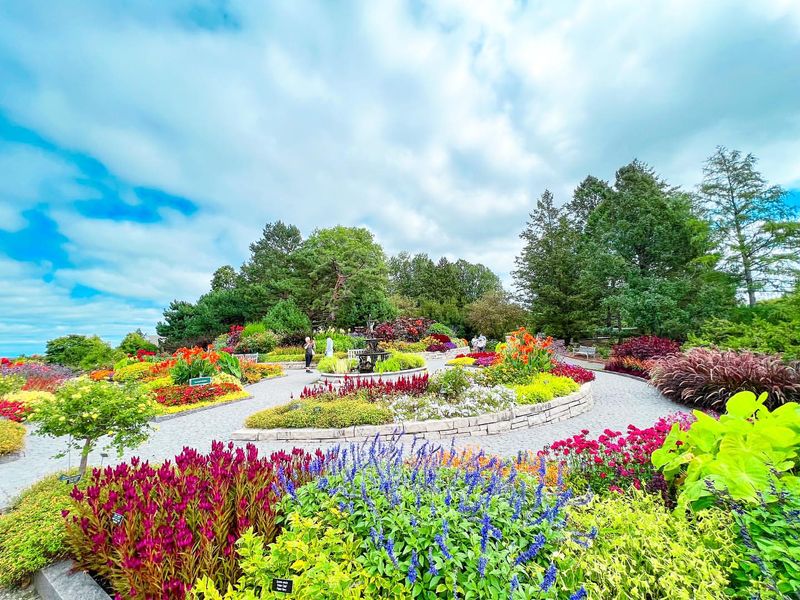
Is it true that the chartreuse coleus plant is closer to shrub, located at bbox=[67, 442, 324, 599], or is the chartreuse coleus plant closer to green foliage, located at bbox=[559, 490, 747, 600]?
green foliage, located at bbox=[559, 490, 747, 600]

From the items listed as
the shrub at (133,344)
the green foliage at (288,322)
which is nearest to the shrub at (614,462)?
the green foliage at (288,322)

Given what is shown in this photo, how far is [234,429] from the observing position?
245 inches

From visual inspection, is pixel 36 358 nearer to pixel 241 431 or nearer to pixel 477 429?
pixel 241 431

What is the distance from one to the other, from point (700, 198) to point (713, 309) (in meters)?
4.89

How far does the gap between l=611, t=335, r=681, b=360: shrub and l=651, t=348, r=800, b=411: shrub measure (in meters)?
4.57

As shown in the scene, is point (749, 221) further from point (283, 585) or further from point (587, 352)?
point (283, 585)

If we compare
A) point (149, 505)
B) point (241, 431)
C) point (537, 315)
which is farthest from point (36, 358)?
point (537, 315)

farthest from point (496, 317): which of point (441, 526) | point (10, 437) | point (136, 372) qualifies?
point (441, 526)

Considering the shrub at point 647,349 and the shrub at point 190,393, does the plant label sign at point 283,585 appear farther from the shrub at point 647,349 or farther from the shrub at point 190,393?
the shrub at point 647,349

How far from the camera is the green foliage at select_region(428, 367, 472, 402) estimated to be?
709cm

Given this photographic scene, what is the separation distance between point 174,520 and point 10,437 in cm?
596

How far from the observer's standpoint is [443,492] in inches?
82.9

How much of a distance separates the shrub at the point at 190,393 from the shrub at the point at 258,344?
10.2 metres

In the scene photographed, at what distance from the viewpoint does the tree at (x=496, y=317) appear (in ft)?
84.7
